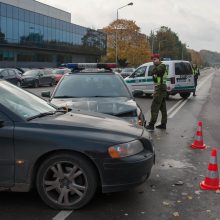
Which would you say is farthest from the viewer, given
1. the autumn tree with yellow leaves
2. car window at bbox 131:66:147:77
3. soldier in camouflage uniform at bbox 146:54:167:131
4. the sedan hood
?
the autumn tree with yellow leaves

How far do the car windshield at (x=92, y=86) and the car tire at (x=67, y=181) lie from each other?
3.79 metres

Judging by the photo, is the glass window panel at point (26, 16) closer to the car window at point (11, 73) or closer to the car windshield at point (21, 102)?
the car window at point (11, 73)

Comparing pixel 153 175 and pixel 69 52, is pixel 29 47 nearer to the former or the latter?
pixel 69 52

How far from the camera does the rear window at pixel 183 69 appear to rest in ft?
71.8

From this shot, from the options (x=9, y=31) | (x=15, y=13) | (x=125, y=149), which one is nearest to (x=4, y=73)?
(x=125, y=149)

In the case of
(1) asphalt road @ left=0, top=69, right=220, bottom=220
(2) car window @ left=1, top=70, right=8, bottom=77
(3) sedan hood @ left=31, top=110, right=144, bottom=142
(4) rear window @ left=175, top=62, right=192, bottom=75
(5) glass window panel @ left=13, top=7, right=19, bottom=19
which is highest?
(5) glass window panel @ left=13, top=7, right=19, bottom=19

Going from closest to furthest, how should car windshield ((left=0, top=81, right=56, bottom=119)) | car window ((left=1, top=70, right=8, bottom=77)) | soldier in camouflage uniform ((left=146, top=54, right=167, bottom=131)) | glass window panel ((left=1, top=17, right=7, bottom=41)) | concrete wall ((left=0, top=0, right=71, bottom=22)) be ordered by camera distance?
car windshield ((left=0, top=81, right=56, bottom=119))
soldier in camouflage uniform ((left=146, top=54, right=167, bottom=131))
car window ((left=1, top=70, right=8, bottom=77))
glass window panel ((left=1, top=17, right=7, bottom=41))
concrete wall ((left=0, top=0, right=71, bottom=22))

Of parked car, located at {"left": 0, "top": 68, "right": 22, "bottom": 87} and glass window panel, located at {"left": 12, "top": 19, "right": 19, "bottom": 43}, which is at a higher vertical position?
glass window panel, located at {"left": 12, "top": 19, "right": 19, "bottom": 43}

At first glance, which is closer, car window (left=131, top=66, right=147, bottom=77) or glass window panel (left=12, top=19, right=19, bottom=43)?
car window (left=131, top=66, right=147, bottom=77)

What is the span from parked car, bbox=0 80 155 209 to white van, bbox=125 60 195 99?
16.9 m

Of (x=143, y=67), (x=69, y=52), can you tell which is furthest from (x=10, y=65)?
(x=143, y=67)

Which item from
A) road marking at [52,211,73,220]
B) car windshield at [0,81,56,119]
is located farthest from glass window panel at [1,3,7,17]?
road marking at [52,211,73,220]

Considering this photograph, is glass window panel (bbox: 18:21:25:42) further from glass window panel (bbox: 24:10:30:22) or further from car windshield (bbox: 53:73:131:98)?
car windshield (bbox: 53:73:131:98)

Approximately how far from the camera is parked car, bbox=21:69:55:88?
33.2m
